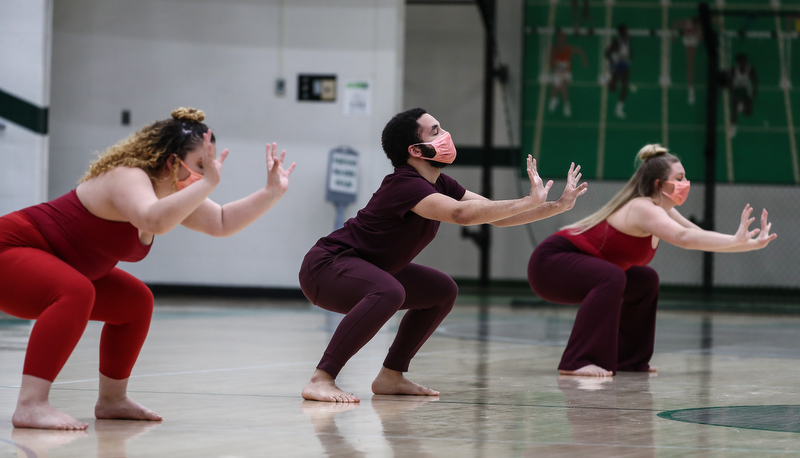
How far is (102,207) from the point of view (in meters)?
2.95

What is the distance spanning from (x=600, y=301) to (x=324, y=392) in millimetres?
1834

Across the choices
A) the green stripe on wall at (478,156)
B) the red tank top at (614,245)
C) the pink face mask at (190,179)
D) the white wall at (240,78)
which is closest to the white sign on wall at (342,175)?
the white wall at (240,78)

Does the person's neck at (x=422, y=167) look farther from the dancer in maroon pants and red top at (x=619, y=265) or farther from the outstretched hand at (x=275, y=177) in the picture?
the dancer in maroon pants and red top at (x=619, y=265)

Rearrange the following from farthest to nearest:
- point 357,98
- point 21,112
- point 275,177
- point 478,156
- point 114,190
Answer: point 478,156, point 357,98, point 21,112, point 275,177, point 114,190

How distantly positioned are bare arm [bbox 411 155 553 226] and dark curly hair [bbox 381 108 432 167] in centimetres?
30

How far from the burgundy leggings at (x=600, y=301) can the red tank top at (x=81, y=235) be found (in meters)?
2.56

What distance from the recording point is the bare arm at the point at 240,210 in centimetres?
314

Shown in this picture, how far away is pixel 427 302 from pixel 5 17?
6051mm

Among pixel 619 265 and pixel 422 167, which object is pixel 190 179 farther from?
pixel 619 265

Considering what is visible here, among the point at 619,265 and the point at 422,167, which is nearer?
the point at 422,167

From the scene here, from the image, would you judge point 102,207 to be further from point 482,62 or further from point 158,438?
point 482,62

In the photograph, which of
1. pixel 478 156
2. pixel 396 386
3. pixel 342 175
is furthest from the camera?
pixel 478 156

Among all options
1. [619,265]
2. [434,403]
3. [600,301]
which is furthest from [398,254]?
[619,265]

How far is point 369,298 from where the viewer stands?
357 cm
